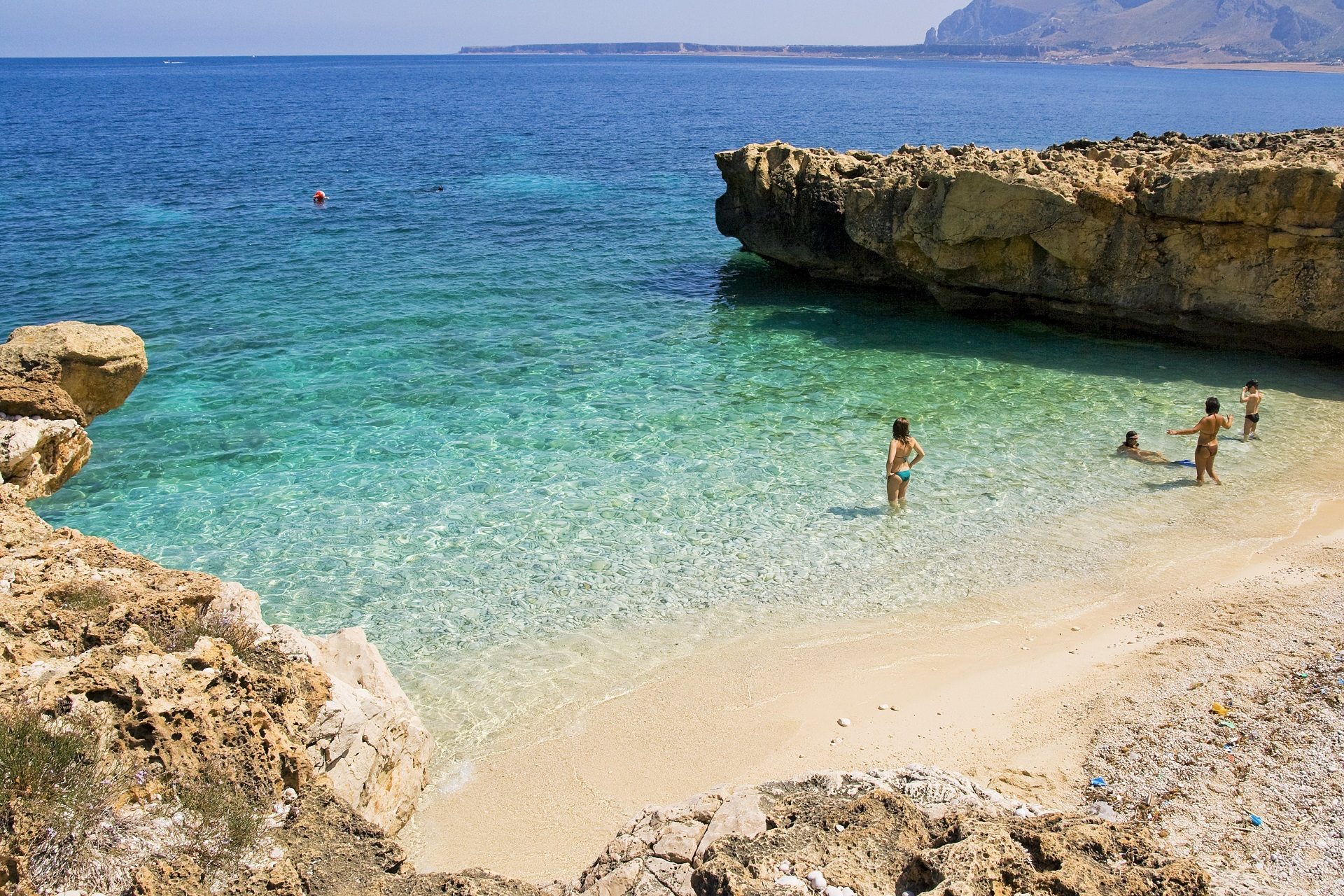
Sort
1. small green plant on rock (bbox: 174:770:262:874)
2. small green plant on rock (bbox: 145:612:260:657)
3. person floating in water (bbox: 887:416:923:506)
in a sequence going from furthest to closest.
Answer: person floating in water (bbox: 887:416:923:506) < small green plant on rock (bbox: 145:612:260:657) < small green plant on rock (bbox: 174:770:262:874)

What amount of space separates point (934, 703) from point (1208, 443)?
7.80 m

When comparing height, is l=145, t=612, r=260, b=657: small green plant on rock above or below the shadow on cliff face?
below

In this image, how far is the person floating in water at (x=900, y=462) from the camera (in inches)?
520

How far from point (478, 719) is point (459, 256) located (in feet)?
72.4

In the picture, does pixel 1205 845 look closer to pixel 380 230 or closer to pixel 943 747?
pixel 943 747

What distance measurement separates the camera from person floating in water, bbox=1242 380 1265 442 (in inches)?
607

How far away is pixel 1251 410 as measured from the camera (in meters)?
15.5

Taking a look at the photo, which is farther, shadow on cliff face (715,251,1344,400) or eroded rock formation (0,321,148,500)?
shadow on cliff face (715,251,1344,400)

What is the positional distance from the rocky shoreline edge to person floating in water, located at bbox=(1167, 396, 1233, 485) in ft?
32.2

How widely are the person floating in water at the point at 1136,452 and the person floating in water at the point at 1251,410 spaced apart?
1.73 meters

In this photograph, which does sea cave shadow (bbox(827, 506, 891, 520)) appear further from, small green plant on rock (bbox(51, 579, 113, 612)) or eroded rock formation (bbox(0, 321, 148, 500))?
eroded rock formation (bbox(0, 321, 148, 500))

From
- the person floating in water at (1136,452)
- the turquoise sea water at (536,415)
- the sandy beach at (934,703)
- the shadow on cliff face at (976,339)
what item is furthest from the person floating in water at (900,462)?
the shadow on cliff face at (976,339)

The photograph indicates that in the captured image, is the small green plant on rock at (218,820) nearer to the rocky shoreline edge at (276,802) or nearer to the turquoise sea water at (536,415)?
the rocky shoreline edge at (276,802)

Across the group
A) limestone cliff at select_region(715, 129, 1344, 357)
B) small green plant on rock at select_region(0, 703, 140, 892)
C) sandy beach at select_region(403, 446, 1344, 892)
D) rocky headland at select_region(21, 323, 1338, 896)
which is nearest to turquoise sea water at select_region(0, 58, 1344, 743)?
sandy beach at select_region(403, 446, 1344, 892)
